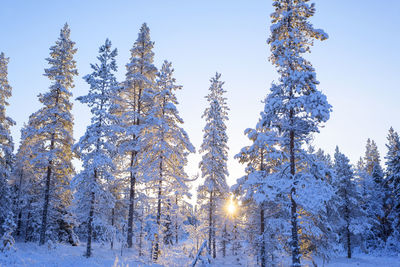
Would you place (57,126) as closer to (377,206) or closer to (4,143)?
(4,143)

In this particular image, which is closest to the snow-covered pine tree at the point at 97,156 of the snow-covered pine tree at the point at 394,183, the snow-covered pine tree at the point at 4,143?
the snow-covered pine tree at the point at 4,143

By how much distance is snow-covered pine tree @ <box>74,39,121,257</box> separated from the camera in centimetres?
1806

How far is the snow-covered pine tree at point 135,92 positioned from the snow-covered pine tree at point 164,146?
6.86 feet

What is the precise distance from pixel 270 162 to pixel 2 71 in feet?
83.5

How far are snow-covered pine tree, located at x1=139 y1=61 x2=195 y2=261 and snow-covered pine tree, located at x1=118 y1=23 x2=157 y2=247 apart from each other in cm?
209

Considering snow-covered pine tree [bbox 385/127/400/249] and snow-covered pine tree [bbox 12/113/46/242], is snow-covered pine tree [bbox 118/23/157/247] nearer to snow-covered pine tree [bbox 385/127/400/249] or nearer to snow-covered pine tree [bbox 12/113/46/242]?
snow-covered pine tree [bbox 12/113/46/242]

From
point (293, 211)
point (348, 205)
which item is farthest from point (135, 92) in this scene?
point (348, 205)

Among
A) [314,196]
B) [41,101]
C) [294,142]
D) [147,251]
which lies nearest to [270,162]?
[294,142]

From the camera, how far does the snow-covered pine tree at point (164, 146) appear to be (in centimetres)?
1850

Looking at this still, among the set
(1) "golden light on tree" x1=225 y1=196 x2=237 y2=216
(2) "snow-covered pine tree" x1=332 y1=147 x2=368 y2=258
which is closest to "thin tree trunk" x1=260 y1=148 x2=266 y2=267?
(1) "golden light on tree" x1=225 y1=196 x2=237 y2=216

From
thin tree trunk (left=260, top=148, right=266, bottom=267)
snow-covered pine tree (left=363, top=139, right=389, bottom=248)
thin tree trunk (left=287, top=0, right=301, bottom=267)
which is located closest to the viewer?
thin tree trunk (left=287, top=0, right=301, bottom=267)

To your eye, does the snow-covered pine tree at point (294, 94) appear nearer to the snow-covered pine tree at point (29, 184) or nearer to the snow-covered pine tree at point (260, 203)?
the snow-covered pine tree at point (260, 203)

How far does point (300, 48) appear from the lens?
13.6 metres

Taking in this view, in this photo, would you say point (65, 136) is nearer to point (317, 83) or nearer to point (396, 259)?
point (317, 83)
